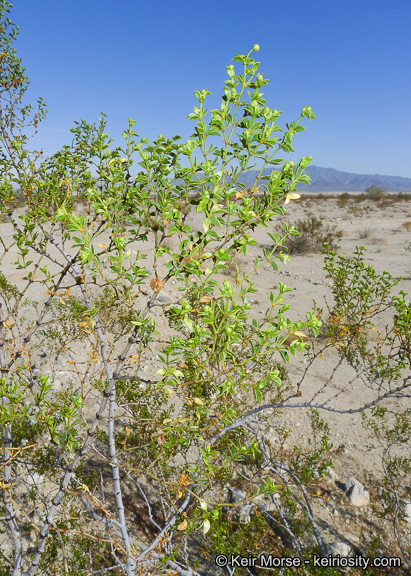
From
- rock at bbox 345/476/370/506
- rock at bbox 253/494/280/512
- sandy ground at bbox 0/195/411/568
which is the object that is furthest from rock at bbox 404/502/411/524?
rock at bbox 253/494/280/512

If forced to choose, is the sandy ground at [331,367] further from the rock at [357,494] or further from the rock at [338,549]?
the rock at [338,549]

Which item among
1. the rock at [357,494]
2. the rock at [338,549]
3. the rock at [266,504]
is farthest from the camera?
the rock at [357,494]

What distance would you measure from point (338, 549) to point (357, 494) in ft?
3.36

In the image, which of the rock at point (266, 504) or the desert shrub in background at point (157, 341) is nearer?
the desert shrub in background at point (157, 341)

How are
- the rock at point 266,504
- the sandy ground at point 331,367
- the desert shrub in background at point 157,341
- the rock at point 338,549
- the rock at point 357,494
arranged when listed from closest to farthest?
1. the desert shrub in background at point 157,341
2. the rock at point 338,549
3. the rock at point 266,504
4. the sandy ground at point 331,367
5. the rock at point 357,494

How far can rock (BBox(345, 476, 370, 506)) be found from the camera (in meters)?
4.21

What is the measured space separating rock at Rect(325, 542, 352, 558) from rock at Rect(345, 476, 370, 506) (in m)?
0.81

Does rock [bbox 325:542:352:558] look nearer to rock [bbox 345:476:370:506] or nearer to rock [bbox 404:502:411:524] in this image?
rock [bbox 345:476:370:506]

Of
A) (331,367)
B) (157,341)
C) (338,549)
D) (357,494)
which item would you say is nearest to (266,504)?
(338,549)

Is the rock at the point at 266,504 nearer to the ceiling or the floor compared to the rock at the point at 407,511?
nearer to the ceiling

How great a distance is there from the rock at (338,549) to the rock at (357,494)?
0.81 metres

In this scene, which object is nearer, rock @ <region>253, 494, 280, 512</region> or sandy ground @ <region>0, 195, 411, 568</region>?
rock @ <region>253, 494, 280, 512</region>

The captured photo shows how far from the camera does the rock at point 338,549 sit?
133 inches

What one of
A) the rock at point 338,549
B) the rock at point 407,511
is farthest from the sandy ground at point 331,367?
the rock at point 338,549
